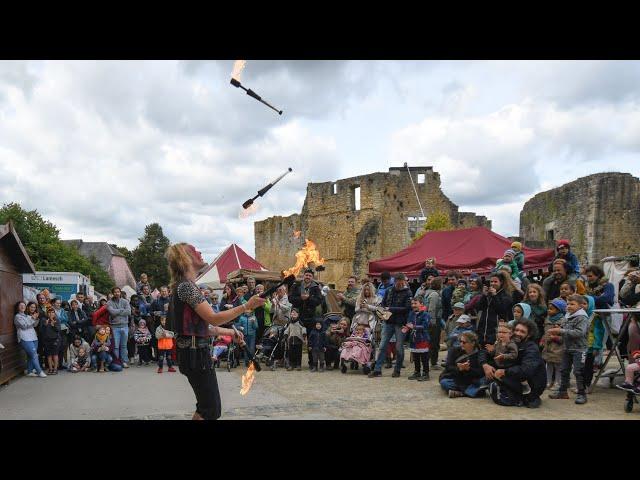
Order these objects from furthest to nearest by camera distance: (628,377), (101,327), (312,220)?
(312,220) < (101,327) < (628,377)

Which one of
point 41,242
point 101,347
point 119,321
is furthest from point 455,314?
point 41,242

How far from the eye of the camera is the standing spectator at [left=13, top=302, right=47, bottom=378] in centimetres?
1095

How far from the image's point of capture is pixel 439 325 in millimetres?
11297

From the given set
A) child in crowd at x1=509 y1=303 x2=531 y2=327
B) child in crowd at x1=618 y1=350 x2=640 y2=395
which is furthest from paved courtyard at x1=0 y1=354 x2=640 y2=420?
child in crowd at x1=509 y1=303 x2=531 y2=327

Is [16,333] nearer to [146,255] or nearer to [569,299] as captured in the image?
[569,299]

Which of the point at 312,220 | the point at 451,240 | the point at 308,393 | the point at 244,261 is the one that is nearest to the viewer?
the point at 308,393

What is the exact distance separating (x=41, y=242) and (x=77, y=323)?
3538cm

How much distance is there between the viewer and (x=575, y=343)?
7621 millimetres

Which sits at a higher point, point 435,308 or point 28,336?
point 435,308

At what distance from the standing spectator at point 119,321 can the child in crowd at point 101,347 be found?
240 millimetres

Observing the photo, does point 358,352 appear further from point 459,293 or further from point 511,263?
point 511,263

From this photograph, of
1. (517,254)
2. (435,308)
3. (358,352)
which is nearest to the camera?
(517,254)
